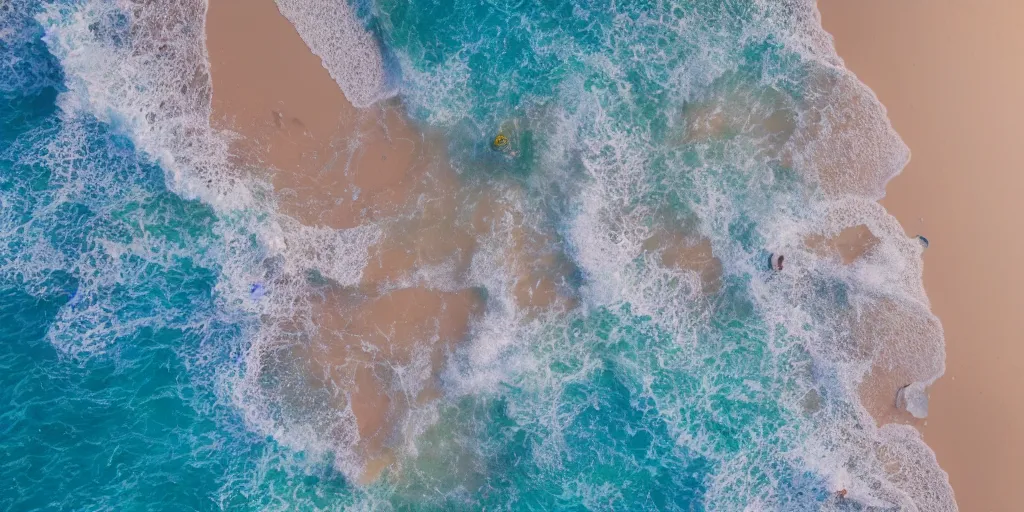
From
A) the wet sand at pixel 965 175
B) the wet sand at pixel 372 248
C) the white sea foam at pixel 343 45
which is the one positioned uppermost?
the wet sand at pixel 965 175

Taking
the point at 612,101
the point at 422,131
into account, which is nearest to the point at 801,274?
the point at 612,101

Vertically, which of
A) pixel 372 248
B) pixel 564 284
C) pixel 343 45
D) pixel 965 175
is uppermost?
pixel 965 175

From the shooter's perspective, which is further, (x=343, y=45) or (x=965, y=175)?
(x=965, y=175)

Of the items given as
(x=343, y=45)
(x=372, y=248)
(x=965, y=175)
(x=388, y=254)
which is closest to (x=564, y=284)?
(x=388, y=254)

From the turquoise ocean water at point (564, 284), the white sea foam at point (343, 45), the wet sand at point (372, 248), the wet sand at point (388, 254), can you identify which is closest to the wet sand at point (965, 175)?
the turquoise ocean water at point (564, 284)

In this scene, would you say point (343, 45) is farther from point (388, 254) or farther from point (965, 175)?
point (965, 175)

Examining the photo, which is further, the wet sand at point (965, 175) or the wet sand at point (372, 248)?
the wet sand at point (965, 175)

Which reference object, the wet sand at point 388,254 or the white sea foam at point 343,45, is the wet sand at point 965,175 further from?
the white sea foam at point 343,45
